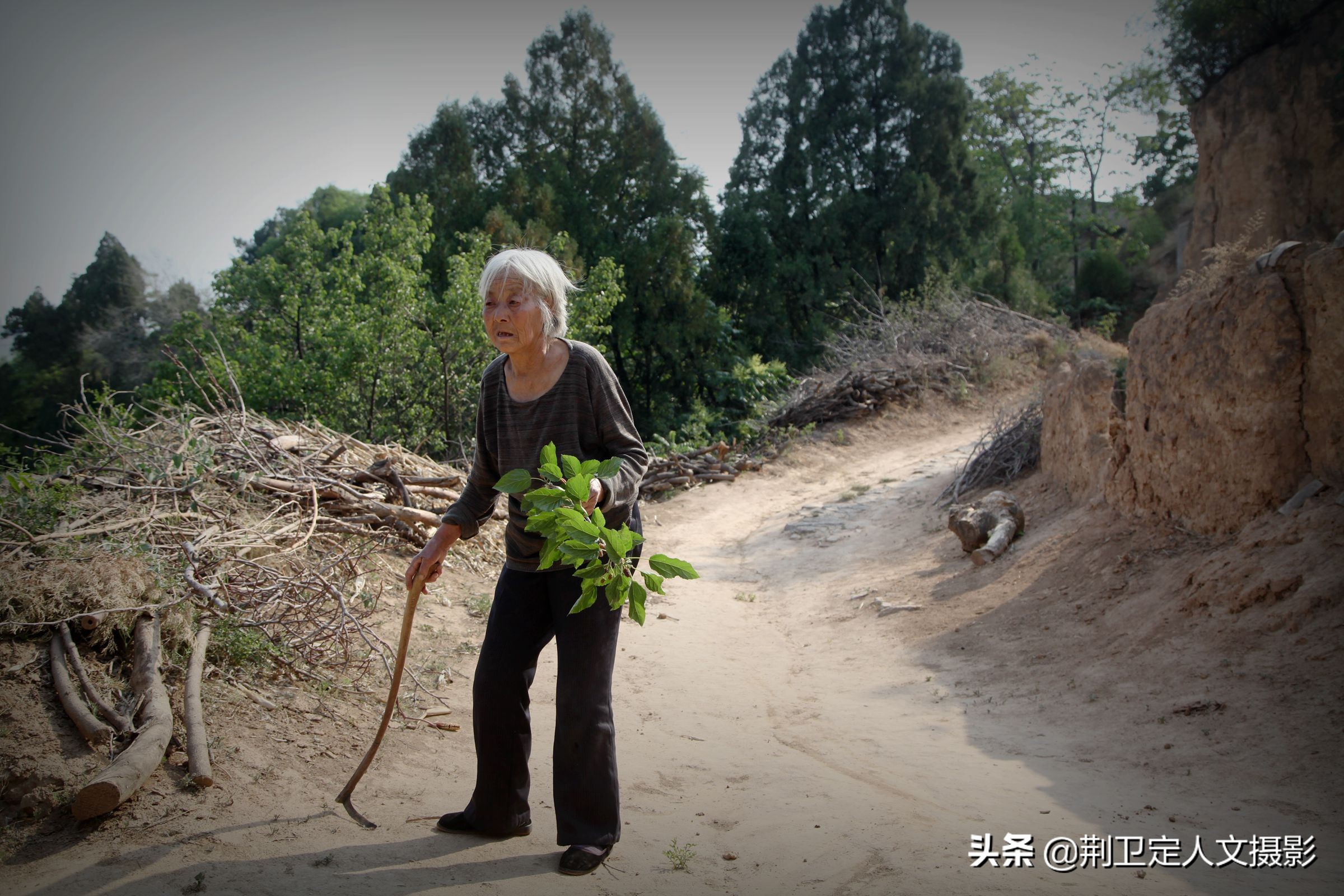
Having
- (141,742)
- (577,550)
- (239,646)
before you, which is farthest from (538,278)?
(239,646)

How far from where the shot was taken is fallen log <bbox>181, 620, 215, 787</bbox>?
9.79 ft

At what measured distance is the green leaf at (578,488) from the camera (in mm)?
2301

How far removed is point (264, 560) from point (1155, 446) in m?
5.58

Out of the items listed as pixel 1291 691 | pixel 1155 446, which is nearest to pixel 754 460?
pixel 1155 446

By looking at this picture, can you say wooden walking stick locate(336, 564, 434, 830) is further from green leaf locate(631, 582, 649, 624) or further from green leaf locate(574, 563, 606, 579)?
green leaf locate(631, 582, 649, 624)

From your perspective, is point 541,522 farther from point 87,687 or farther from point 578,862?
point 87,687

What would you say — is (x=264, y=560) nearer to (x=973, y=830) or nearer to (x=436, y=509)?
(x=436, y=509)

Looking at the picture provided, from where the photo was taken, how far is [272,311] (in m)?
13.8

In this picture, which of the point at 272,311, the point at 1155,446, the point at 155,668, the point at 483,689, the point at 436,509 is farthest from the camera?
the point at 272,311

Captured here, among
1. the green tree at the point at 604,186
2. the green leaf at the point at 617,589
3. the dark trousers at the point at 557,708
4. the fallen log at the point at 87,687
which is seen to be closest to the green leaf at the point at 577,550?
the green leaf at the point at 617,589

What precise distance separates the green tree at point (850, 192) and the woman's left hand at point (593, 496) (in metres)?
17.5

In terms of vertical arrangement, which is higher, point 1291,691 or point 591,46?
point 591,46

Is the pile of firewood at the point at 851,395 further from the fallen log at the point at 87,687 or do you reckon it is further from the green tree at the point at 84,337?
the fallen log at the point at 87,687

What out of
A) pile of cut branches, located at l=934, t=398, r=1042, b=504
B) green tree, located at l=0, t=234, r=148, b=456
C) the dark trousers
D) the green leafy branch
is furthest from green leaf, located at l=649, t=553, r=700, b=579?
green tree, located at l=0, t=234, r=148, b=456
